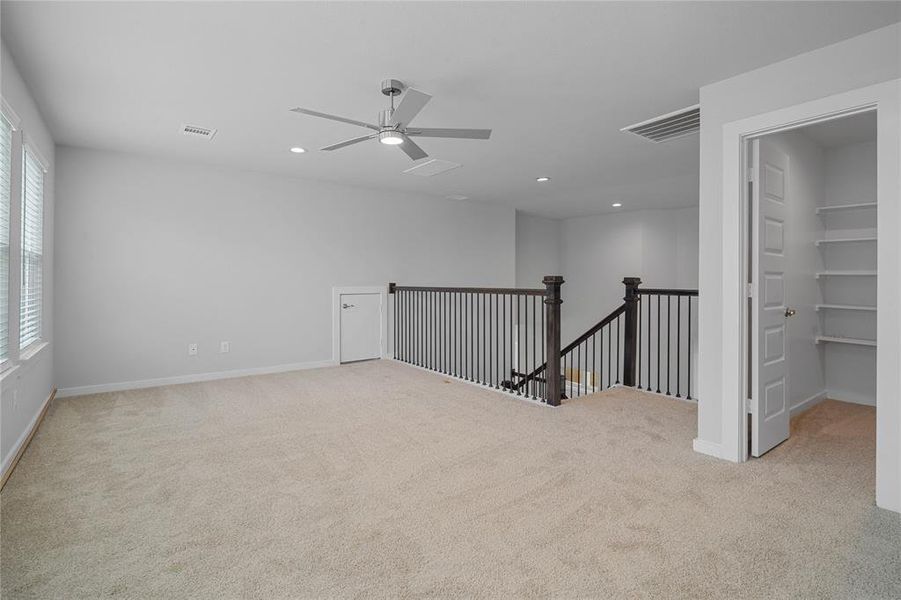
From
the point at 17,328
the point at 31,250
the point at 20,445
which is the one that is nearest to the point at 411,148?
the point at 17,328

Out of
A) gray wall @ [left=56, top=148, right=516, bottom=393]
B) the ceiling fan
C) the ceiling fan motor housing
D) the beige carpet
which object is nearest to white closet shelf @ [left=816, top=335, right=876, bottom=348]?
the beige carpet

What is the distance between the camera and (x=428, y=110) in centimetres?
331

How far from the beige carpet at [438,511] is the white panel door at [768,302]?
0.22 m

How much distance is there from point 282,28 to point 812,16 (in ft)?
8.31

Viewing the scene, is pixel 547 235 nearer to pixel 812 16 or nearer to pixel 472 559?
pixel 812 16


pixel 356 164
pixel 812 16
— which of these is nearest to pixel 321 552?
pixel 812 16

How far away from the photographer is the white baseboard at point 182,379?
431 centimetres

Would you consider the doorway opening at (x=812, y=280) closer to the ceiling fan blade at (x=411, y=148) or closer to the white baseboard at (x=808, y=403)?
the white baseboard at (x=808, y=403)

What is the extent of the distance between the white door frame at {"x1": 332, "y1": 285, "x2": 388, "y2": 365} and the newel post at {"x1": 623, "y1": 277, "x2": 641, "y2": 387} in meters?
3.18

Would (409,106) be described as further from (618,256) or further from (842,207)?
(618,256)

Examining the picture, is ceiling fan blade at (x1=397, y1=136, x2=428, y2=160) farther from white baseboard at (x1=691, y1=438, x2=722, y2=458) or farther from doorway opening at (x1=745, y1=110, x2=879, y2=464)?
white baseboard at (x1=691, y1=438, x2=722, y2=458)

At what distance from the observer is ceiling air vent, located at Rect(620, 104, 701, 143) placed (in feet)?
11.0

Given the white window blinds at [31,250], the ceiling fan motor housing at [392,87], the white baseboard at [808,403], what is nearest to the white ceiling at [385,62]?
the ceiling fan motor housing at [392,87]

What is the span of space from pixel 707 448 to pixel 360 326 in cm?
431
